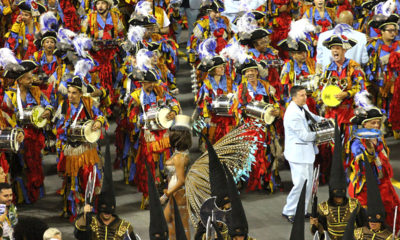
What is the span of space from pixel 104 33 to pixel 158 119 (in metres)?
3.51

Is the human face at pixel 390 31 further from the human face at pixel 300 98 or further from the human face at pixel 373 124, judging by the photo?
the human face at pixel 373 124

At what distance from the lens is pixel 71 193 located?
41.0 feet

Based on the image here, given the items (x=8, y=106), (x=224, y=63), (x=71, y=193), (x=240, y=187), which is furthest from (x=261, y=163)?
(x=8, y=106)

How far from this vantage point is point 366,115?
11695 mm

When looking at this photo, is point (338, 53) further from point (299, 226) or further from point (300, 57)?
point (299, 226)

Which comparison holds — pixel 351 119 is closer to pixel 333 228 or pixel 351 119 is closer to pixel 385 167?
pixel 385 167

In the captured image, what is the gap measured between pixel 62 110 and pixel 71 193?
3.42ft

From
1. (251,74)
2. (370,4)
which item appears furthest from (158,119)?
(370,4)

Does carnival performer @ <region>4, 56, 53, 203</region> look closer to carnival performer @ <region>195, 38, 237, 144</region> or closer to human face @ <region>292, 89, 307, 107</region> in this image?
carnival performer @ <region>195, 38, 237, 144</region>

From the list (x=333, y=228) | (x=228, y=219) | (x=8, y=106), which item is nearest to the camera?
(x=228, y=219)

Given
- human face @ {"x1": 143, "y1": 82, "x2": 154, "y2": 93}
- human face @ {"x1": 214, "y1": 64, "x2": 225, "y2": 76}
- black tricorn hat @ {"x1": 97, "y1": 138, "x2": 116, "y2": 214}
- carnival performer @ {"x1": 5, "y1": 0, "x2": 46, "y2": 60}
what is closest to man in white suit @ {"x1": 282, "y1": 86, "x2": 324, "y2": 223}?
human face @ {"x1": 214, "y1": 64, "x2": 225, "y2": 76}

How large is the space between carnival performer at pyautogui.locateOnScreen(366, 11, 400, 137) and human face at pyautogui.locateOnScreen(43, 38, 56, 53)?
4590 mm

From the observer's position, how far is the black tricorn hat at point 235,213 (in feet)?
28.6

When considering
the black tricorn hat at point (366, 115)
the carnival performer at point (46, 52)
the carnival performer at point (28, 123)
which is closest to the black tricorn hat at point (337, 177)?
the black tricorn hat at point (366, 115)
